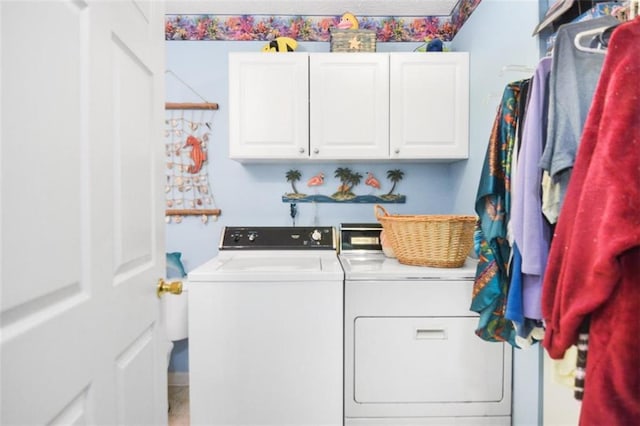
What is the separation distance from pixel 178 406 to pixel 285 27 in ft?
8.91

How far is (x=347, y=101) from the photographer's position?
2191 mm

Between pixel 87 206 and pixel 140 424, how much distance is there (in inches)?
22.9

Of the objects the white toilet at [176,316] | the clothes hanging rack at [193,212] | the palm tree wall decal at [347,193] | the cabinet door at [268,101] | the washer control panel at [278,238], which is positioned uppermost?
the cabinet door at [268,101]

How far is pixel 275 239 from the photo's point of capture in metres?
2.31

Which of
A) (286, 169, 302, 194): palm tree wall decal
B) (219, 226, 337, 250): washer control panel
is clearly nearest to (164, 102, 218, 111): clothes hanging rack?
(286, 169, 302, 194): palm tree wall decal

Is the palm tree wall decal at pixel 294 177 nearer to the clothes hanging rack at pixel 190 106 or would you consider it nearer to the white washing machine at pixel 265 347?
the clothes hanging rack at pixel 190 106

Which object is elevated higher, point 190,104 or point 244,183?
point 190,104

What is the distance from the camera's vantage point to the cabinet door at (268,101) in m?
2.17

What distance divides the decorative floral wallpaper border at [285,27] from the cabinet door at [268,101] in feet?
1.55

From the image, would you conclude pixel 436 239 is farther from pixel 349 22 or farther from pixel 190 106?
pixel 190 106

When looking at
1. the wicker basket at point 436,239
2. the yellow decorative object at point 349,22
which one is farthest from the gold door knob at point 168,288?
the yellow decorative object at point 349,22

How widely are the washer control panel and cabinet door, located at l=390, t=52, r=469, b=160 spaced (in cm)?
83

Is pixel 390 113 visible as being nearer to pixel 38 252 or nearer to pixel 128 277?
pixel 128 277

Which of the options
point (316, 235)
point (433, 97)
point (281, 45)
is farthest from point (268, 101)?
point (433, 97)
